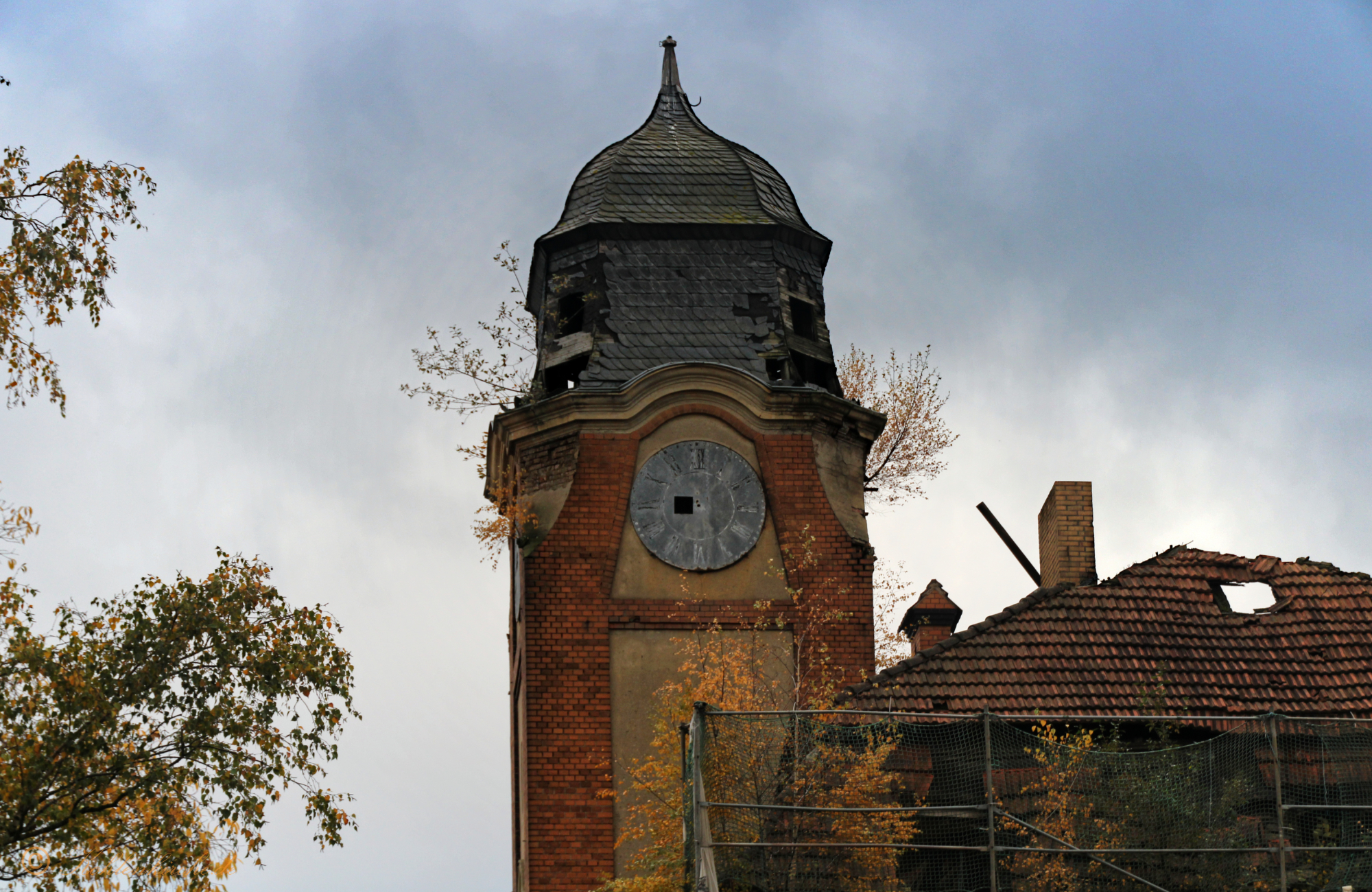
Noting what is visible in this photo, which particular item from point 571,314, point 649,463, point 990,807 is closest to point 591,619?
point 649,463

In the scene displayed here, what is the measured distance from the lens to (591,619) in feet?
93.9

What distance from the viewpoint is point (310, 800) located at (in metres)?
21.5

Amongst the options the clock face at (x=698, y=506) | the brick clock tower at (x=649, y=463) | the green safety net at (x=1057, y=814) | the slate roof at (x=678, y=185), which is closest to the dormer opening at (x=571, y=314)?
the brick clock tower at (x=649, y=463)

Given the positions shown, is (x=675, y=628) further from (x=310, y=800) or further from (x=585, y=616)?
(x=310, y=800)

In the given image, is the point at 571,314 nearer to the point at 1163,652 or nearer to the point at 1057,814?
the point at 1163,652

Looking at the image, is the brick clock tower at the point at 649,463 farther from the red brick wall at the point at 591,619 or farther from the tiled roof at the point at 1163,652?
the tiled roof at the point at 1163,652

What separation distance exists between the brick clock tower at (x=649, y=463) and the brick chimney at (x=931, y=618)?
1148cm

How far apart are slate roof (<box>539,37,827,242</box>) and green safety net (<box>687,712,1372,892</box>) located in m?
11.7

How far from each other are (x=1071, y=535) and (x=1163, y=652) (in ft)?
10.6

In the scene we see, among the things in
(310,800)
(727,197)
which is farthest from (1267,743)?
(727,197)

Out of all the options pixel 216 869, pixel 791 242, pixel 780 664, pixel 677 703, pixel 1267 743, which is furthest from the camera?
pixel 791 242

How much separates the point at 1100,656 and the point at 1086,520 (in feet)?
11.5

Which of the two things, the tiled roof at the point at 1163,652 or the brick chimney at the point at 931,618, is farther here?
the brick chimney at the point at 931,618

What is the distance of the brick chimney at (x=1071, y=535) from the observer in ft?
94.2
